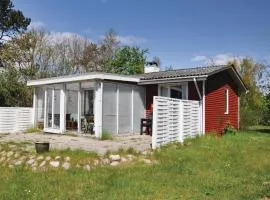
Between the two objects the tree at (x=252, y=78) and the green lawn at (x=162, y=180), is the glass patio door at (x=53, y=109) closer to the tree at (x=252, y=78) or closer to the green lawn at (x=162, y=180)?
the green lawn at (x=162, y=180)

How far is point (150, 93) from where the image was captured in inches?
795

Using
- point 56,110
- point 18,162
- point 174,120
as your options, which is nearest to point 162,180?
point 18,162

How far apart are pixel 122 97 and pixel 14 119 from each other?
7.36 m

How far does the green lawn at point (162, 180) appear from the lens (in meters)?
8.25

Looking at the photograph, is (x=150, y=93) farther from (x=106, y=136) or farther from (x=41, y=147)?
(x=41, y=147)

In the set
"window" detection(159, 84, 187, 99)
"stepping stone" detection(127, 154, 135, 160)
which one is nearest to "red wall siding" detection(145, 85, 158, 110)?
"window" detection(159, 84, 187, 99)

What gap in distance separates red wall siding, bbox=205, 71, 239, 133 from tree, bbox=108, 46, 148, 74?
674 inches

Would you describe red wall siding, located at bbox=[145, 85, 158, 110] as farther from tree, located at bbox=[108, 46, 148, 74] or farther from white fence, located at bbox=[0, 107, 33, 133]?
tree, located at bbox=[108, 46, 148, 74]

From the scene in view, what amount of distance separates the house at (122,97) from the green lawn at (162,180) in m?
5.11

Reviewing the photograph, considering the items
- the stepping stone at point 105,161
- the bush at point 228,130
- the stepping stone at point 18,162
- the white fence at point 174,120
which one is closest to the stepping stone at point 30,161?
the stepping stone at point 18,162

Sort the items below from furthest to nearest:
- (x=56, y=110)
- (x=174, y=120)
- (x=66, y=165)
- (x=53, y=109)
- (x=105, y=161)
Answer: (x=53, y=109)
(x=56, y=110)
(x=174, y=120)
(x=105, y=161)
(x=66, y=165)

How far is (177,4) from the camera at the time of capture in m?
20.6

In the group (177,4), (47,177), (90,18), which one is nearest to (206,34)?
(177,4)

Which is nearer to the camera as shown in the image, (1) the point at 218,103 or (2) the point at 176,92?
(2) the point at 176,92
